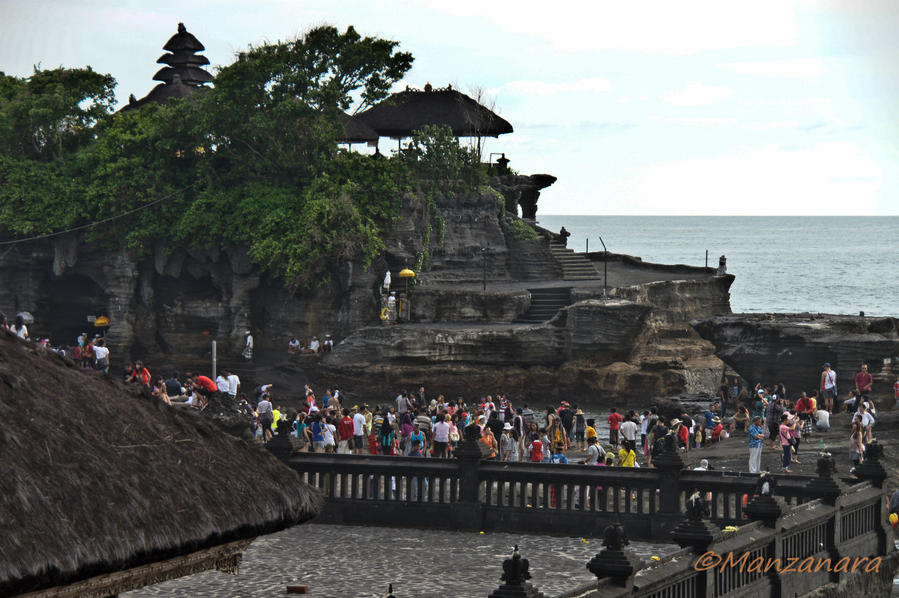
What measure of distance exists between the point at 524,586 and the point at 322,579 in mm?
5735

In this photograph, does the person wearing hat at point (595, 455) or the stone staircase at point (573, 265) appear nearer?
the person wearing hat at point (595, 455)

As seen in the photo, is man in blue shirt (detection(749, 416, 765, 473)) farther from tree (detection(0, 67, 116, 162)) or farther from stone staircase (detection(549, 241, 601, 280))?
tree (detection(0, 67, 116, 162))

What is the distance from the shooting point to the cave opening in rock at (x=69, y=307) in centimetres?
5938

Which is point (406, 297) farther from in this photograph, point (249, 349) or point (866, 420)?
point (866, 420)

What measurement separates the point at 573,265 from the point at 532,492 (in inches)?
1701

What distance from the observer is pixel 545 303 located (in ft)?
178

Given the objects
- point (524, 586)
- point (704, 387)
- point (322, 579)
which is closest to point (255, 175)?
point (704, 387)

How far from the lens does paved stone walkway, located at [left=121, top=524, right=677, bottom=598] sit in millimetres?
15484

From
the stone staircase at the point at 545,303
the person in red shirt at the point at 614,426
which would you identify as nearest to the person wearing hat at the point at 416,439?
the person in red shirt at the point at 614,426

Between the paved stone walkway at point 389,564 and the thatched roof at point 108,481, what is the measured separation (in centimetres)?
457

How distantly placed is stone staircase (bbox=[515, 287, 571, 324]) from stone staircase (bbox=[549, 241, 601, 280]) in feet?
15.9

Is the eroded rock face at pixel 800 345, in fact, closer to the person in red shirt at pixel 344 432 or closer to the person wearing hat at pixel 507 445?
the person wearing hat at pixel 507 445

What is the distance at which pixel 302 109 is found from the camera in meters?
54.1

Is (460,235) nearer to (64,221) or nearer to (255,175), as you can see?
(255,175)
